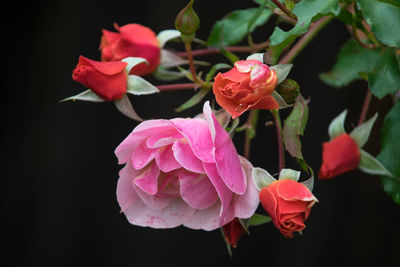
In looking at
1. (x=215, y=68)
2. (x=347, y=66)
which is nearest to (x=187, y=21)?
(x=215, y=68)

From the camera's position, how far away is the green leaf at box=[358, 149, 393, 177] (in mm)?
497

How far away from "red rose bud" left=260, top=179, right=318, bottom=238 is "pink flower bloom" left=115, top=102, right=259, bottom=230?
0.03 meters

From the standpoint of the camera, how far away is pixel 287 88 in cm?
40

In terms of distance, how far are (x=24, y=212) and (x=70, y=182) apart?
185 mm

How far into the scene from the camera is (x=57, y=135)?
1362 mm

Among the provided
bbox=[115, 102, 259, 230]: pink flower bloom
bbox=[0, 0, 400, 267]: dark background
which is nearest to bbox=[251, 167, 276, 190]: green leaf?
bbox=[115, 102, 259, 230]: pink flower bloom

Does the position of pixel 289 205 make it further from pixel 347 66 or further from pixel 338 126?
pixel 347 66

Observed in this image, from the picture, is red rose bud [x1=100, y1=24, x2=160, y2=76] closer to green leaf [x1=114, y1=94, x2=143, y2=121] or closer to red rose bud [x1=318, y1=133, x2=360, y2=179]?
green leaf [x1=114, y1=94, x2=143, y2=121]

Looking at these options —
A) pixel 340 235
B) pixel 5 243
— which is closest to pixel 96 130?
pixel 5 243

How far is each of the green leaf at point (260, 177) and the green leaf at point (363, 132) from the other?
148 millimetres

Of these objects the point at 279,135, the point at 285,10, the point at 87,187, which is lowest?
the point at 87,187

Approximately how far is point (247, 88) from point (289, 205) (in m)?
0.10

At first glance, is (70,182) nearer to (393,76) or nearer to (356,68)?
(356,68)

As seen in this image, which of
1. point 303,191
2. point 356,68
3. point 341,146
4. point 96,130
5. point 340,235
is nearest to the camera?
point 303,191
